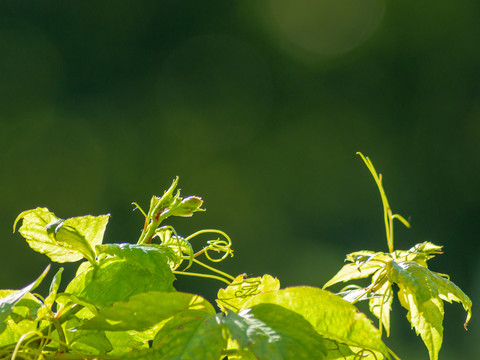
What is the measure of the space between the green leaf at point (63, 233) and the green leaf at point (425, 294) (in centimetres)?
12

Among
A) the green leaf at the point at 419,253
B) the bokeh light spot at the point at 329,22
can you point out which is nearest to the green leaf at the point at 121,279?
the green leaf at the point at 419,253

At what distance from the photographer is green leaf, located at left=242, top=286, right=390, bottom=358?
0.53 feet

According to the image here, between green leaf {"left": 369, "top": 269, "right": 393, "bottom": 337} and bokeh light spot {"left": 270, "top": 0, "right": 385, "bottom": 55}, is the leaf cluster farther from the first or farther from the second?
bokeh light spot {"left": 270, "top": 0, "right": 385, "bottom": 55}

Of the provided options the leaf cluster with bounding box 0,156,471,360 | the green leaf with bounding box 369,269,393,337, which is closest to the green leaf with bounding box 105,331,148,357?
the leaf cluster with bounding box 0,156,471,360

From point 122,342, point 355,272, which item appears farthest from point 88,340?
point 355,272

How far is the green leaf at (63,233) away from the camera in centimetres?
18

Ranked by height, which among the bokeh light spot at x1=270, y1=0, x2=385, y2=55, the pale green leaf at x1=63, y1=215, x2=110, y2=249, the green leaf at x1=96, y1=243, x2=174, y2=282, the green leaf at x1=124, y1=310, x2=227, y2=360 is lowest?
the green leaf at x1=124, y1=310, x2=227, y2=360

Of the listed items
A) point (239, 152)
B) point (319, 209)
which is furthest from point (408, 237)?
point (239, 152)

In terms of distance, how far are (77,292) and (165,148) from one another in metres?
2.77

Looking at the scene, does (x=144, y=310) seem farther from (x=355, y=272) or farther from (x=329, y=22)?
(x=329, y=22)

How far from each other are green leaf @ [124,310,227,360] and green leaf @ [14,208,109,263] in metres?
0.05

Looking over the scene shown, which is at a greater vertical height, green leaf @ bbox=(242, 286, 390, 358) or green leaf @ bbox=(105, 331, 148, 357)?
green leaf @ bbox=(242, 286, 390, 358)

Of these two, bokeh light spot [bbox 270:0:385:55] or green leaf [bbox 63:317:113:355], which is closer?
green leaf [bbox 63:317:113:355]

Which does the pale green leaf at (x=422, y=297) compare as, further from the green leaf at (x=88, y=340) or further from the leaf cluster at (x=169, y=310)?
the green leaf at (x=88, y=340)
